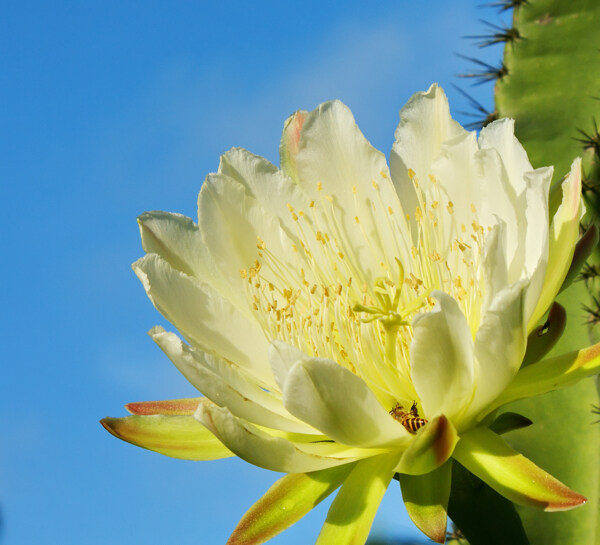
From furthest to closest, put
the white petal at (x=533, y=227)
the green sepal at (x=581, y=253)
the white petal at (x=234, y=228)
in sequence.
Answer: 1. the white petal at (x=234, y=228)
2. the green sepal at (x=581, y=253)
3. the white petal at (x=533, y=227)

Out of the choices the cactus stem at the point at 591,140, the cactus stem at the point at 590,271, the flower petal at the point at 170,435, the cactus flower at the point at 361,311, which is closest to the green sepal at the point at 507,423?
the cactus flower at the point at 361,311

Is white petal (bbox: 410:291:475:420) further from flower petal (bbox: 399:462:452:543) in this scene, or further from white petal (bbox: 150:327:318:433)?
white petal (bbox: 150:327:318:433)

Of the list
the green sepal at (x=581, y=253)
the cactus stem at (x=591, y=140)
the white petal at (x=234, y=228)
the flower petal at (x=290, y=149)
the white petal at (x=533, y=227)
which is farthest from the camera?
the cactus stem at (x=591, y=140)

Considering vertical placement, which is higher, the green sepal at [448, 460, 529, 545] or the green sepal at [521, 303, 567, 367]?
the green sepal at [521, 303, 567, 367]

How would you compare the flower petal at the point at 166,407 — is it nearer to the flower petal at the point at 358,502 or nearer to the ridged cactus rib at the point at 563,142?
the flower petal at the point at 358,502

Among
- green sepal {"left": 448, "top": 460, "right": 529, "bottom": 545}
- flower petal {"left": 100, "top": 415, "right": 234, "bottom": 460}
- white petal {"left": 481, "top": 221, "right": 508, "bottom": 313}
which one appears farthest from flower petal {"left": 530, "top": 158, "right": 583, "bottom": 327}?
flower petal {"left": 100, "top": 415, "right": 234, "bottom": 460}

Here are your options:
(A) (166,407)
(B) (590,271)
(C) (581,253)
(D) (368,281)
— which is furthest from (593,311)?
(A) (166,407)

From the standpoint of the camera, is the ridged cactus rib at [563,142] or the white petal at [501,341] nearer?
the white petal at [501,341]

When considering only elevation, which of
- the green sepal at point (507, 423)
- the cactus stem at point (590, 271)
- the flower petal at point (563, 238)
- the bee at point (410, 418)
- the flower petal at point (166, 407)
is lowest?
the green sepal at point (507, 423)
